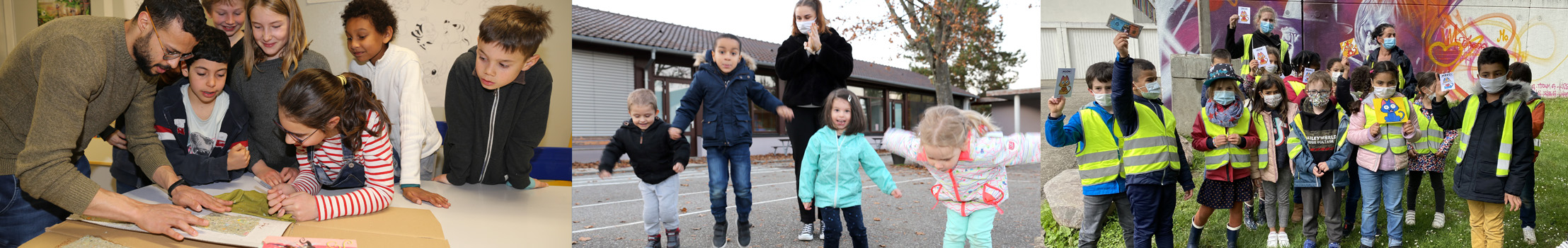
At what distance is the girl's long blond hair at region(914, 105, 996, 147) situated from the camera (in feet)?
8.89

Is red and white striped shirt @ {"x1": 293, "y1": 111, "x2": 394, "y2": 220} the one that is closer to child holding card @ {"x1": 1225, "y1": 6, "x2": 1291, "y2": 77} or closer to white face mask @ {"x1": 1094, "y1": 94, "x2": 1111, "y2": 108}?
white face mask @ {"x1": 1094, "y1": 94, "x2": 1111, "y2": 108}

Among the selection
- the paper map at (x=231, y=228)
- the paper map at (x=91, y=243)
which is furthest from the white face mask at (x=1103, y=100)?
the paper map at (x=91, y=243)

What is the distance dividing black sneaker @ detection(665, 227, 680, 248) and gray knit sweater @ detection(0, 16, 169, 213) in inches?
79.3

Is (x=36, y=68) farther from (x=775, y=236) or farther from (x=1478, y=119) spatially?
(x=1478, y=119)

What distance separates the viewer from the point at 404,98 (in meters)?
2.67

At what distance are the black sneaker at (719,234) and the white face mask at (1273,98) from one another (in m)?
2.58

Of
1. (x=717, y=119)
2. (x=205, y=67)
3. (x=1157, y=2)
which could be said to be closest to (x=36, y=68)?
(x=205, y=67)

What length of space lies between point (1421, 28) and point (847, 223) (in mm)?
3039

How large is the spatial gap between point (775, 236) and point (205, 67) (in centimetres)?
235

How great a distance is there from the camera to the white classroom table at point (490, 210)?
9.12 ft

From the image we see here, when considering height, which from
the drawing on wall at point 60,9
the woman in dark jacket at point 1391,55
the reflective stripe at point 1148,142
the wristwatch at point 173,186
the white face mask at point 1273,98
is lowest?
the wristwatch at point 173,186

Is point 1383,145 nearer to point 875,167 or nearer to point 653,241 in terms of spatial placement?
point 875,167

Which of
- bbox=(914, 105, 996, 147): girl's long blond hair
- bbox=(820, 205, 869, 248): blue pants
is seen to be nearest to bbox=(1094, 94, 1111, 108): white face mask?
bbox=(914, 105, 996, 147): girl's long blond hair

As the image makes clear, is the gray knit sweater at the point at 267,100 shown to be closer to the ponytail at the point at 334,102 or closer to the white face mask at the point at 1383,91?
the ponytail at the point at 334,102
